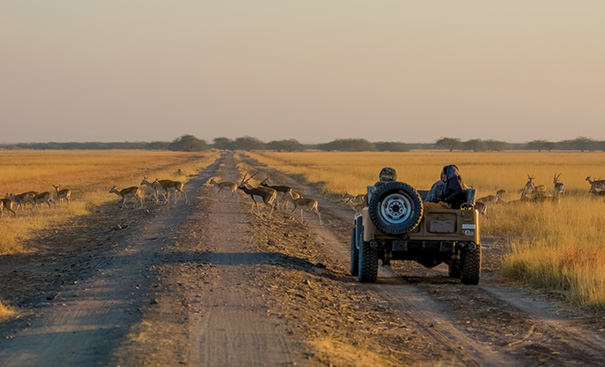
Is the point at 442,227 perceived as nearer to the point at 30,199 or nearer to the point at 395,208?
the point at 395,208

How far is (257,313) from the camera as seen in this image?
8.05 metres

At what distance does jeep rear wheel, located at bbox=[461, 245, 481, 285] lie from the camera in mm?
10852

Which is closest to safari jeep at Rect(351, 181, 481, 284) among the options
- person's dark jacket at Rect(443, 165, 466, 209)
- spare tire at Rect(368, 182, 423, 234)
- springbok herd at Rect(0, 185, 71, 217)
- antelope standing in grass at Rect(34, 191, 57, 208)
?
spare tire at Rect(368, 182, 423, 234)

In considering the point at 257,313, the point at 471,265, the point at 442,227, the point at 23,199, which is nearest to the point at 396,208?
the point at 442,227

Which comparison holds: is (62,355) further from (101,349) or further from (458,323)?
(458,323)

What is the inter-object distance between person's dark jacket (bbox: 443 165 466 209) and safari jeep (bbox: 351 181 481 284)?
160 mm

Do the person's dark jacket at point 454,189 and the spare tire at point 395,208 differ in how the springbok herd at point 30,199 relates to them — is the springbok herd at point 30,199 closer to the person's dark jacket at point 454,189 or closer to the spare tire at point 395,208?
the spare tire at point 395,208

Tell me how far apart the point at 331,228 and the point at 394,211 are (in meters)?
9.40

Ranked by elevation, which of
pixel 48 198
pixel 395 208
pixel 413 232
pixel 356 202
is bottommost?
pixel 356 202

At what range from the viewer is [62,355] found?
6.23m

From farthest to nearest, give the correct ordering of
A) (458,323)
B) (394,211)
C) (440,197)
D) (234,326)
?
(440,197)
(394,211)
(458,323)
(234,326)

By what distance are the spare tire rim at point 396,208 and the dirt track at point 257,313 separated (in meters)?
1.16

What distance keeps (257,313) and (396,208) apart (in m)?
3.32

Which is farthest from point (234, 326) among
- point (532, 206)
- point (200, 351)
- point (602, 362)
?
point (532, 206)
